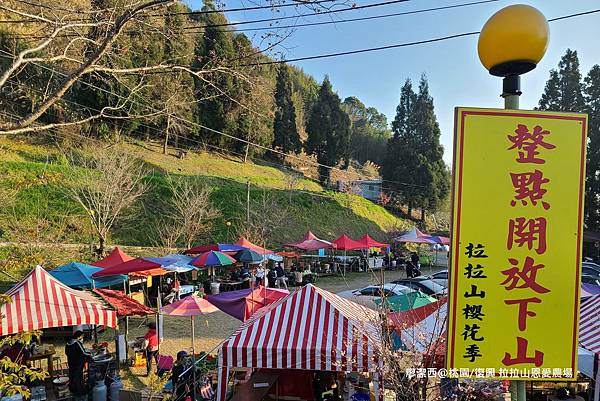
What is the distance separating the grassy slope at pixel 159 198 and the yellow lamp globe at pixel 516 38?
2014 centimetres

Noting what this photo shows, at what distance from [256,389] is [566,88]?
3178cm

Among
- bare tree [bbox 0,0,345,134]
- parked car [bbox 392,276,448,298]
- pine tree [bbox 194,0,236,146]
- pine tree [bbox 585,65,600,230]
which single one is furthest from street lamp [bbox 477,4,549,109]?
pine tree [bbox 585,65,600,230]

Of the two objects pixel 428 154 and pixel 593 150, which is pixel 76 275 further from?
pixel 428 154

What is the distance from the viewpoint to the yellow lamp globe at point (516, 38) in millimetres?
2031

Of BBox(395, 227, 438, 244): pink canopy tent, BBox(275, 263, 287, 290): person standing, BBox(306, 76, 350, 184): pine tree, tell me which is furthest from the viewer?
BBox(306, 76, 350, 184): pine tree

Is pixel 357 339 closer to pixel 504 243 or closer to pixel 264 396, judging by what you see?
pixel 264 396

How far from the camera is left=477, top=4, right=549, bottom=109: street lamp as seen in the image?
203 centimetres

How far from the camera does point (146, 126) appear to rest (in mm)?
36062

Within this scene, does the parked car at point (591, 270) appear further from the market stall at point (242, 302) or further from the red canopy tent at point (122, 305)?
the red canopy tent at point (122, 305)

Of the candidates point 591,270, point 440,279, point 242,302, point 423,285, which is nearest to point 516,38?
point 242,302

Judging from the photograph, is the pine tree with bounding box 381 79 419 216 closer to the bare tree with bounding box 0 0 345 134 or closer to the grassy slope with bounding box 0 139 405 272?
the grassy slope with bounding box 0 139 405 272

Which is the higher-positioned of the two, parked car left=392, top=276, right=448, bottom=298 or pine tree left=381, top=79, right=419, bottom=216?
pine tree left=381, top=79, right=419, bottom=216

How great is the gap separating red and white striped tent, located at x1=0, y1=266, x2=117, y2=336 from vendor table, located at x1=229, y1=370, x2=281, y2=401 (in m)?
2.94

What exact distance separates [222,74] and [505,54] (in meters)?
4.30
